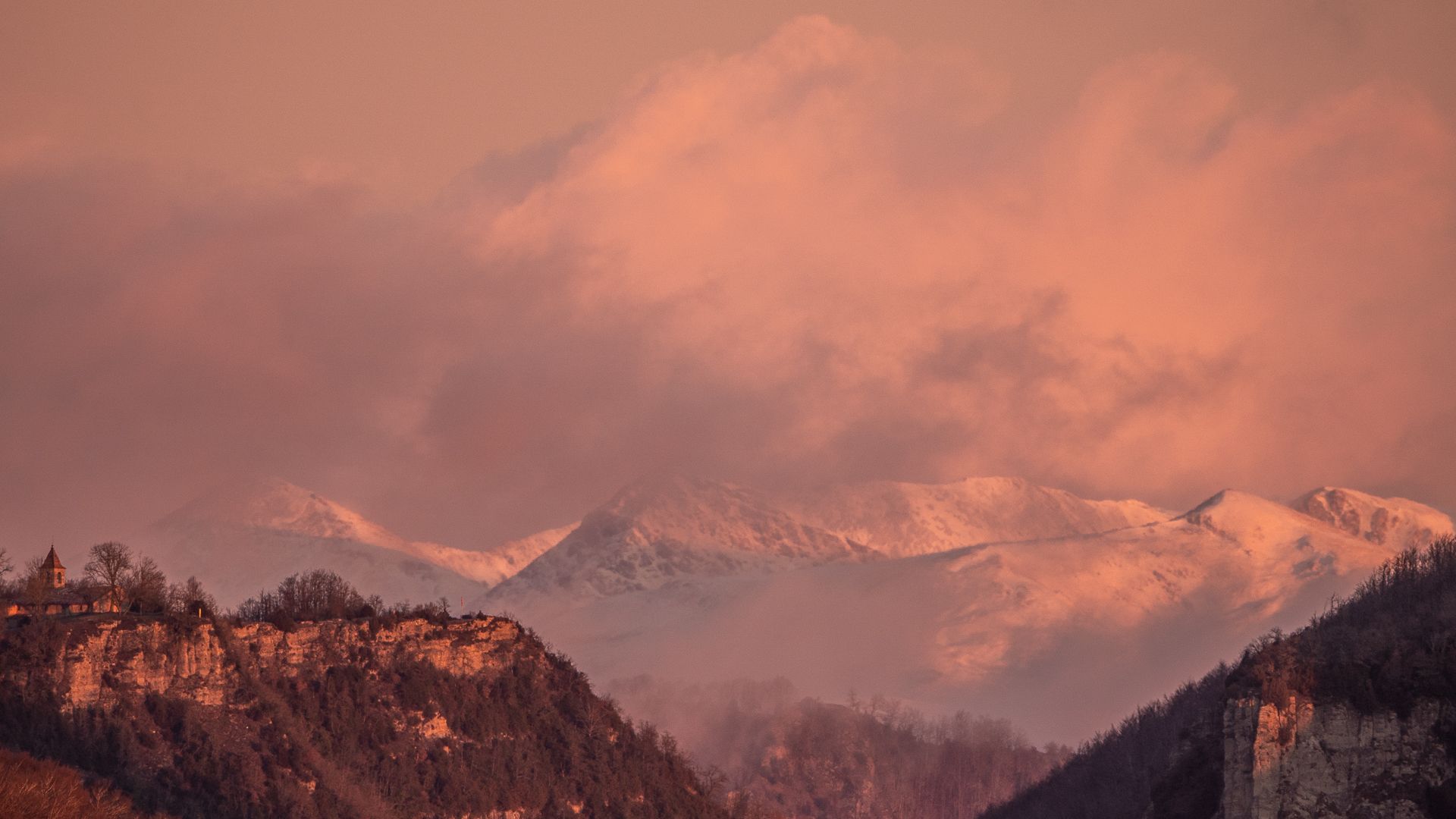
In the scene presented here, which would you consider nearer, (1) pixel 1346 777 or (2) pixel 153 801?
(1) pixel 1346 777

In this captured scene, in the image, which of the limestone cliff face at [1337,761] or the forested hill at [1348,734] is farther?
the forested hill at [1348,734]

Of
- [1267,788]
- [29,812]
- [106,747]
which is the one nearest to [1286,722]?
[1267,788]

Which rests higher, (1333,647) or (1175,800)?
(1333,647)

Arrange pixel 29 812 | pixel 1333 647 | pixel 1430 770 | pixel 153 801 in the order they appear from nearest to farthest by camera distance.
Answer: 1. pixel 29 812
2. pixel 1430 770
3. pixel 1333 647
4. pixel 153 801

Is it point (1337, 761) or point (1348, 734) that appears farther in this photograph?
point (1348, 734)

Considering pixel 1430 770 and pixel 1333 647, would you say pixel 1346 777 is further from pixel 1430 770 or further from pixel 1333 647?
pixel 1333 647

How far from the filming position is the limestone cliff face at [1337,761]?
535 ft

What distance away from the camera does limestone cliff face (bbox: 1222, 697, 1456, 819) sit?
6422 inches

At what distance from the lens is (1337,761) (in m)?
166

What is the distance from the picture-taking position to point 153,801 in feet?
630

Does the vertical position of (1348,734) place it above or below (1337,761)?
above

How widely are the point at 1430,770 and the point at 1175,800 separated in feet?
125

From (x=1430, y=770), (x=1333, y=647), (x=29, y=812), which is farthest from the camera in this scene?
(x=1333, y=647)

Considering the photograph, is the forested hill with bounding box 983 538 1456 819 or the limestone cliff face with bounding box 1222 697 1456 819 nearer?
the limestone cliff face with bounding box 1222 697 1456 819
